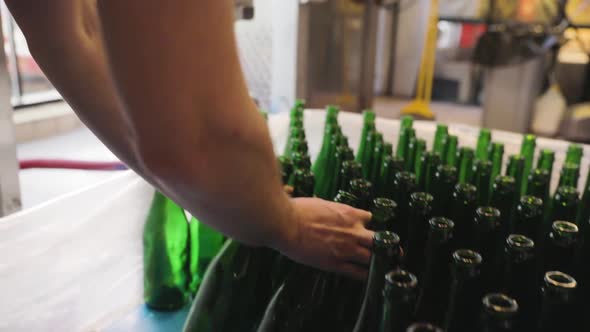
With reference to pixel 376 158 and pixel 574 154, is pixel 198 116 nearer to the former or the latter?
pixel 376 158

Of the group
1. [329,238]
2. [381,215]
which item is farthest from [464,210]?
[329,238]

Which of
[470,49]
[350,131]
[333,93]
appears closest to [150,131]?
[350,131]

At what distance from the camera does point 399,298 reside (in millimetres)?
433

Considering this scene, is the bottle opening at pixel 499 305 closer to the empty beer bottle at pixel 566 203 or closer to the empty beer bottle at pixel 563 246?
the empty beer bottle at pixel 563 246

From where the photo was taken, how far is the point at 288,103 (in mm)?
1543

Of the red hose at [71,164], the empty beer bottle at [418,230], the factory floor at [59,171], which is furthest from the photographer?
the red hose at [71,164]

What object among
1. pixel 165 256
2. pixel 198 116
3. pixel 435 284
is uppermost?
pixel 198 116

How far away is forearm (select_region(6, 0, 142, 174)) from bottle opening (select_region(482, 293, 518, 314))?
0.39m

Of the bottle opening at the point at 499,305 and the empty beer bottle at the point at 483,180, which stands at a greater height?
the bottle opening at the point at 499,305

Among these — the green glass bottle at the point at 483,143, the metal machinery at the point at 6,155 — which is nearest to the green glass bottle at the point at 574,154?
the green glass bottle at the point at 483,143

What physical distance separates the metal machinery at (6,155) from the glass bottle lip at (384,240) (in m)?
0.69

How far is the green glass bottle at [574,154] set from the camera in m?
1.05

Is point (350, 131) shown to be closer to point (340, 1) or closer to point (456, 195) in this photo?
point (456, 195)

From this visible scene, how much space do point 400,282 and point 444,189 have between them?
0.42 m
